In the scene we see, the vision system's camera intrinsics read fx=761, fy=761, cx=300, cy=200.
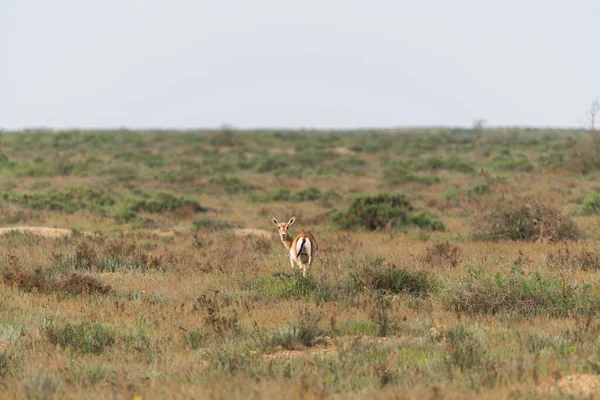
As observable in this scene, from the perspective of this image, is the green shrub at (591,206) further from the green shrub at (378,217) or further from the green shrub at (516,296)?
the green shrub at (516,296)

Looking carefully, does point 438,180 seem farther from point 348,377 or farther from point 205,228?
point 348,377

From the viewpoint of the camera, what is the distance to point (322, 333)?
7.61 metres

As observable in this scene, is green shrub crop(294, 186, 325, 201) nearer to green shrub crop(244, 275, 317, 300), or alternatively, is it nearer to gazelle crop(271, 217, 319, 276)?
gazelle crop(271, 217, 319, 276)

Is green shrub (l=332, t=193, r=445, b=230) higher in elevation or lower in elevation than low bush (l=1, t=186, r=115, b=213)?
higher

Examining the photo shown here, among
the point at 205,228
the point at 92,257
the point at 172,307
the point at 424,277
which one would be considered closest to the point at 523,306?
the point at 424,277

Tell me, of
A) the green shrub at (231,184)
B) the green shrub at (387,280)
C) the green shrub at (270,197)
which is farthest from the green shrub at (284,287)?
the green shrub at (231,184)

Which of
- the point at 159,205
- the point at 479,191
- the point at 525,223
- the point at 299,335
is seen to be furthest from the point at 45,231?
the point at 479,191

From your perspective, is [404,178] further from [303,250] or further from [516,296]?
[516,296]

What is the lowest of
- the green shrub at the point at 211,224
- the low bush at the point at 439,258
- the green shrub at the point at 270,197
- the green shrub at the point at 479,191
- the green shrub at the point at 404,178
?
the green shrub at the point at 270,197

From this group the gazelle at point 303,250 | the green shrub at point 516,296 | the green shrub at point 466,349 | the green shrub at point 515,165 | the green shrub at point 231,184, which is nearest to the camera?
the green shrub at point 466,349

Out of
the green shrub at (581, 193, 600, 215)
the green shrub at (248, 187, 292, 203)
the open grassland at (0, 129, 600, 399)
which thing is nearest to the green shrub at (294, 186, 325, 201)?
the green shrub at (248, 187, 292, 203)

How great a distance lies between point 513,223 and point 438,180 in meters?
20.5

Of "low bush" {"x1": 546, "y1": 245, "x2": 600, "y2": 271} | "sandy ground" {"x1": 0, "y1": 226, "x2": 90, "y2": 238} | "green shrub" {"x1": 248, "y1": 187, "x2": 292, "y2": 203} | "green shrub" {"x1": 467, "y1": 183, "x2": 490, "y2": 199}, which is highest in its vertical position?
"low bush" {"x1": 546, "y1": 245, "x2": 600, "y2": 271}

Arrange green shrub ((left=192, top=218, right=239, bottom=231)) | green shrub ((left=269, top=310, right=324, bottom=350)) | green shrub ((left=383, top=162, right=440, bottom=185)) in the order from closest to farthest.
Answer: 1. green shrub ((left=269, top=310, right=324, bottom=350))
2. green shrub ((left=192, top=218, right=239, bottom=231))
3. green shrub ((left=383, top=162, right=440, bottom=185))
